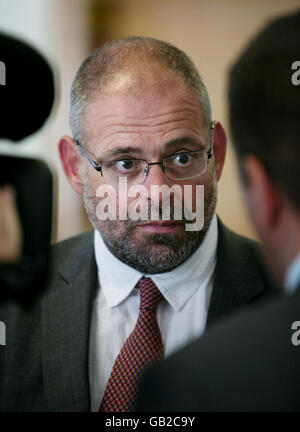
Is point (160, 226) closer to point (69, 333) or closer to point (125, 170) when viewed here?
point (125, 170)

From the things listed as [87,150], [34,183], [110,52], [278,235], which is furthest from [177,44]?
[278,235]

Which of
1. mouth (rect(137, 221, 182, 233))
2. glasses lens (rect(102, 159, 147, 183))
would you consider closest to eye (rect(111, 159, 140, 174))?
glasses lens (rect(102, 159, 147, 183))

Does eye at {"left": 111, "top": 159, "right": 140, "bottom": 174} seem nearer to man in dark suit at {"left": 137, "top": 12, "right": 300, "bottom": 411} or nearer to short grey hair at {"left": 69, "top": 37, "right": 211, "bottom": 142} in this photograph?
short grey hair at {"left": 69, "top": 37, "right": 211, "bottom": 142}

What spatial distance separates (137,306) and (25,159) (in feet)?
1.14

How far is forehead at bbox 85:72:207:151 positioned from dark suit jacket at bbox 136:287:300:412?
15.9 inches

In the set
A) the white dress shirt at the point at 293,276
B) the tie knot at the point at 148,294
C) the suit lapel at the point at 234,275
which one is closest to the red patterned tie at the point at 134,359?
the tie knot at the point at 148,294

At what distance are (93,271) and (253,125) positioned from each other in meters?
0.50

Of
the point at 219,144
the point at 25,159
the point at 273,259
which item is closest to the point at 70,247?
the point at 25,159

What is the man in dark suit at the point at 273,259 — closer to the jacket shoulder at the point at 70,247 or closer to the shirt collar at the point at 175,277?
the shirt collar at the point at 175,277

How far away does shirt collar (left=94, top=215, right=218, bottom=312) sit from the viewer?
0.95 metres

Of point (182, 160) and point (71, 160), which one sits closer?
point (182, 160)

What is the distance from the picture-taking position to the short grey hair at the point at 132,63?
894 mm

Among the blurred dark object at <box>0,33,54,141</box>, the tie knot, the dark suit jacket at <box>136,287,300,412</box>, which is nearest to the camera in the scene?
the dark suit jacket at <box>136,287,300,412</box>

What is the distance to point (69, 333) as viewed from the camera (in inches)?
36.8
